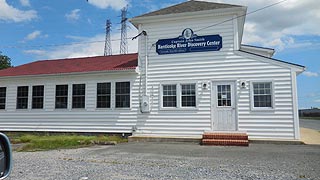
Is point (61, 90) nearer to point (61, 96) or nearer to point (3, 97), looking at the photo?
point (61, 96)

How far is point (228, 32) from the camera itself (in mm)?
13289

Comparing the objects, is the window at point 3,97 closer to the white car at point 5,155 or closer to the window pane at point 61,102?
the window pane at point 61,102

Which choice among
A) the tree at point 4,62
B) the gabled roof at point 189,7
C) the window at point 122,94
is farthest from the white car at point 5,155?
the tree at point 4,62

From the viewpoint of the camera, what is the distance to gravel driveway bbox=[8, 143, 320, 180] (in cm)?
629

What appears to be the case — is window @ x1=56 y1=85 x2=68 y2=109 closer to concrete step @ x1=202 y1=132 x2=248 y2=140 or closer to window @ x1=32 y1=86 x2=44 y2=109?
window @ x1=32 y1=86 x2=44 y2=109

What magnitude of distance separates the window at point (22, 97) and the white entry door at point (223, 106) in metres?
10.4

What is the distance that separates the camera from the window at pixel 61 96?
15.5 metres

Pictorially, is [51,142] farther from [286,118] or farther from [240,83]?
[286,118]

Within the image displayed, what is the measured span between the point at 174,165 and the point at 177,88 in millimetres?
6499

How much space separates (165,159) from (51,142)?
6.24 meters

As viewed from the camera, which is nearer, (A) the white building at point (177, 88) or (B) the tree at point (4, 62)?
(A) the white building at point (177, 88)

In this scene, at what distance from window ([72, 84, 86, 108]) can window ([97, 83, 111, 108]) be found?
0.88m

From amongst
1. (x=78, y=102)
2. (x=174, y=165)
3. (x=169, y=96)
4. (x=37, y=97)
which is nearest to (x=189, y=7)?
(x=169, y=96)

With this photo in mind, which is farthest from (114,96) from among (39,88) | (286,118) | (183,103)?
(286,118)
